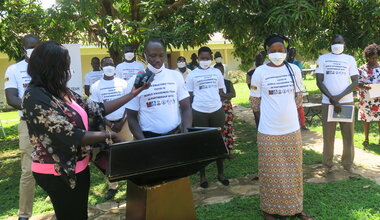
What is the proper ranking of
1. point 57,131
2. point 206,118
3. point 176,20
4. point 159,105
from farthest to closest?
point 176,20
point 206,118
point 159,105
point 57,131

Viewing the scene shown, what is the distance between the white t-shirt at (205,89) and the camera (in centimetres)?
495

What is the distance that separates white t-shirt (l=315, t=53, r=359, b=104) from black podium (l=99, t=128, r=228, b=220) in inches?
114

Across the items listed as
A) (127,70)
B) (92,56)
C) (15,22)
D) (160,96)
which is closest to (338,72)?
(160,96)

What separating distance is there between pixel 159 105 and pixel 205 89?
77.7 inches

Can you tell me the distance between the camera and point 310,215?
3.75m

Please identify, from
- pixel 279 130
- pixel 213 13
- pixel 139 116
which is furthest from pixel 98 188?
pixel 213 13

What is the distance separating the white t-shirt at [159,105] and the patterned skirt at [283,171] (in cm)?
101

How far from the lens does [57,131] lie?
7.02 ft

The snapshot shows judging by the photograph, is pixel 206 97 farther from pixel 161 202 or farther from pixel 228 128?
pixel 161 202

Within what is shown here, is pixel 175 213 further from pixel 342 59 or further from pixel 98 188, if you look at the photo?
pixel 342 59

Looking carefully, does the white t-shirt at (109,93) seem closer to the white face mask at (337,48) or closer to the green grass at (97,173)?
the green grass at (97,173)

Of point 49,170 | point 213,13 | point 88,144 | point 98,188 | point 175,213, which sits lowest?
point 98,188

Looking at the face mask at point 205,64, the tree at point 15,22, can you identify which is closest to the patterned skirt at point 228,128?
the face mask at point 205,64

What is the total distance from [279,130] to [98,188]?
116 inches
